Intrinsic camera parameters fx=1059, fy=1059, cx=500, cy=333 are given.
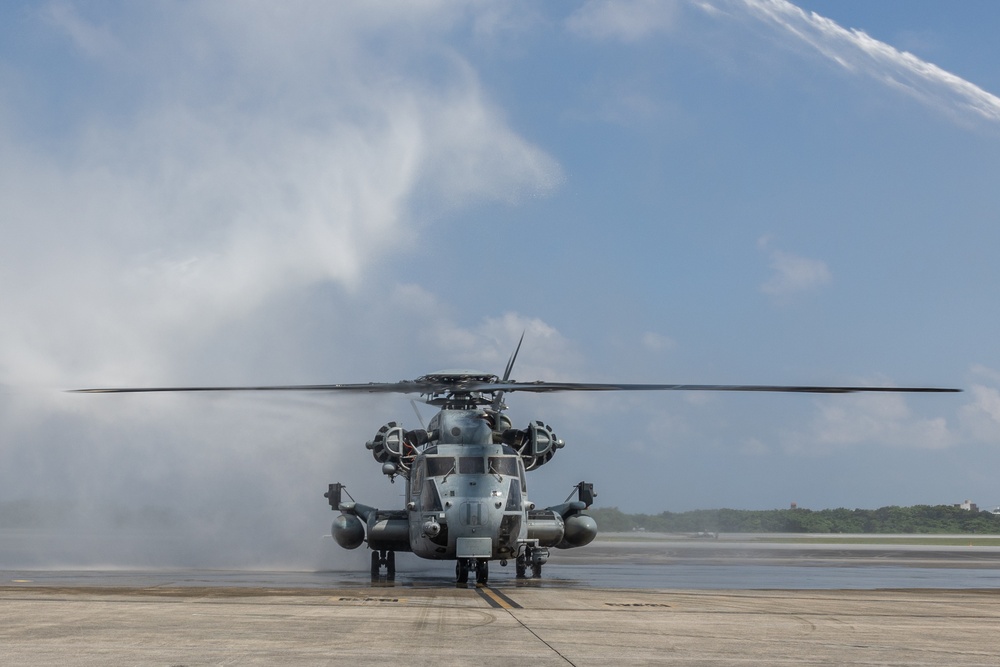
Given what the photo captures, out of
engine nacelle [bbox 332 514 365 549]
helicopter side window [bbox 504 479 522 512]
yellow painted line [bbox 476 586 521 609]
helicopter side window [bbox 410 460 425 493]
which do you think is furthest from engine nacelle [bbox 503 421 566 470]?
engine nacelle [bbox 332 514 365 549]

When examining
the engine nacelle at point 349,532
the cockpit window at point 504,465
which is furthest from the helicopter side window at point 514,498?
the engine nacelle at point 349,532

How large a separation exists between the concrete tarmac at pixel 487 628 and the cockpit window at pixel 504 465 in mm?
4660

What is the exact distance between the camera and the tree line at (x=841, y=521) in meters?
100

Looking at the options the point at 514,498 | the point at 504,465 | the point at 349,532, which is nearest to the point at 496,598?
the point at 514,498

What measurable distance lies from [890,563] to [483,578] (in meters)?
25.6

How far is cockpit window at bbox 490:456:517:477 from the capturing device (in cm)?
2984

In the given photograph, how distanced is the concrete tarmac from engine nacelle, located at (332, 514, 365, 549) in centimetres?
799

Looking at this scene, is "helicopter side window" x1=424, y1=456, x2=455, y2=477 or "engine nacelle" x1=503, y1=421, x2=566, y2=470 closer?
"helicopter side window" x1=424, y1=456, x2=455, y2=477

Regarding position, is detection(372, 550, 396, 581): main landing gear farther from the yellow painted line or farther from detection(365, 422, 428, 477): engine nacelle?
the yellow painted line

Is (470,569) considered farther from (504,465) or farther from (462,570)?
(504,465)

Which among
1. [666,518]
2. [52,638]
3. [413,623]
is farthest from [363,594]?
[666,518]

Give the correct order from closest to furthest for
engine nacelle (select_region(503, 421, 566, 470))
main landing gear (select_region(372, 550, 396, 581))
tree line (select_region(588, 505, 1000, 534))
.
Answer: engine nacelle (select_region(503, 421, 566, 470))
main landing gear (select_region(372, 550, 396, 581))
tree line (select_region(588, 505, 1000, 534))

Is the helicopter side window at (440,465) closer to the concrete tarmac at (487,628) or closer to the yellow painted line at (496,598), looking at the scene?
the yellow painted line at (496,598)

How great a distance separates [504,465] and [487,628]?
1297 cm
